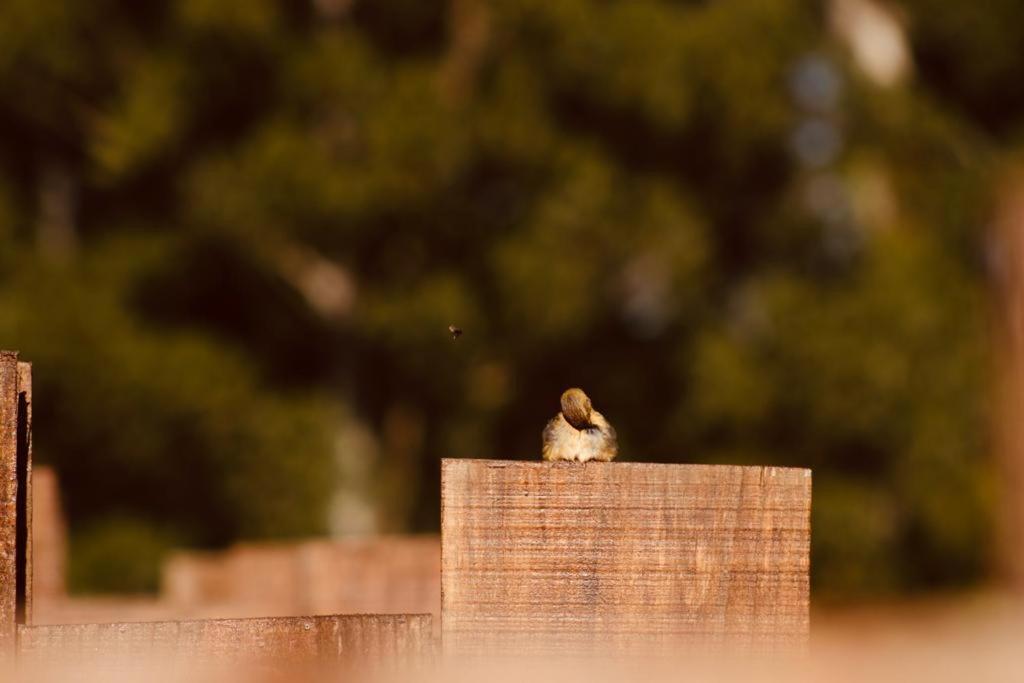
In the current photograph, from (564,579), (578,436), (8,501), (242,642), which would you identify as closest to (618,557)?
(564,579)

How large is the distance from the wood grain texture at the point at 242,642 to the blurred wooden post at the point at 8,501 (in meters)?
0.03

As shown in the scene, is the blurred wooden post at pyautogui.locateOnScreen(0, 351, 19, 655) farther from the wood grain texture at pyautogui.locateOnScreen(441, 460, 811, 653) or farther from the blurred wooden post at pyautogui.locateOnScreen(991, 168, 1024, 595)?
the blurred wooden post at pyautogui.locateOnScreen(991, 168, 1024, 595)

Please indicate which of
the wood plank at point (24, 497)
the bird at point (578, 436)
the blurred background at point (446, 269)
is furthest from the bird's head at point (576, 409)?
the blurred background at point (446, 269)

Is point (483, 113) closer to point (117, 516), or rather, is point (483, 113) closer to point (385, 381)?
point (385, 381)

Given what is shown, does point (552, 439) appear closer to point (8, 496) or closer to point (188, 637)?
point (188, 637)

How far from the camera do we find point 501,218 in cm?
1569

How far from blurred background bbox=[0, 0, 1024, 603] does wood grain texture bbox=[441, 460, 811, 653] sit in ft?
38.2

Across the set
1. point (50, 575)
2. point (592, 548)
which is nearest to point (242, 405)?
point (50, 575)

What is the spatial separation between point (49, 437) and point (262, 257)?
224 centimetres

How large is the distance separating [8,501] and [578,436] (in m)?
0.97

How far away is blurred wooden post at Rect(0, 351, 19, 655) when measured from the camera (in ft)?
9.30

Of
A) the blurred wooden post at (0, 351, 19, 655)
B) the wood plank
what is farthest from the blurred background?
the blurred wooden post at (0, 351, 19, 655)

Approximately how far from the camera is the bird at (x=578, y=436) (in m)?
3.30

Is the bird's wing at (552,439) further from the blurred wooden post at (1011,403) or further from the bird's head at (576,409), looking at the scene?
the blurred wooden post at (1011,403)
